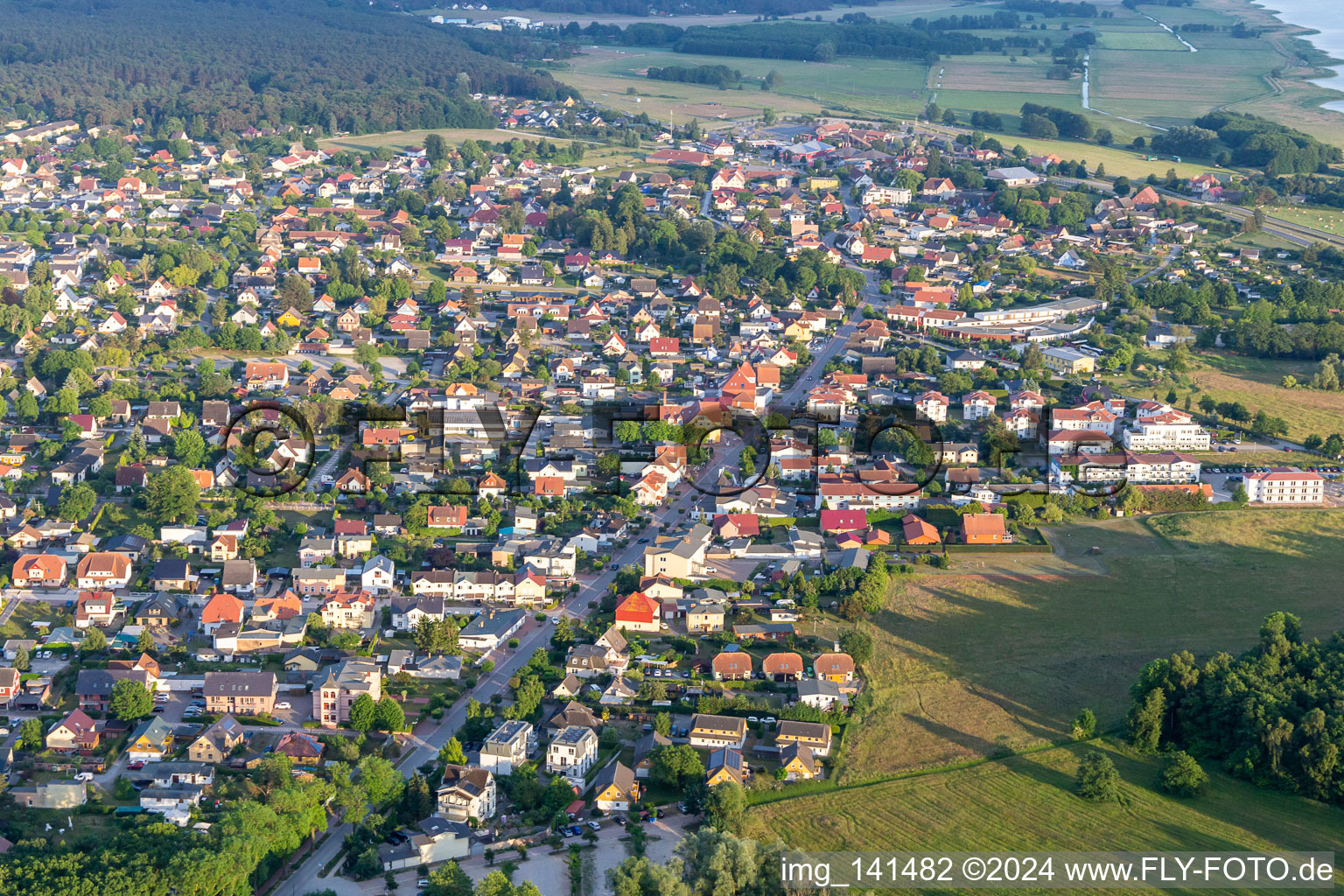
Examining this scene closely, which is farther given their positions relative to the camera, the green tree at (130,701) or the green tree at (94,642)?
the green tree at (94,642)

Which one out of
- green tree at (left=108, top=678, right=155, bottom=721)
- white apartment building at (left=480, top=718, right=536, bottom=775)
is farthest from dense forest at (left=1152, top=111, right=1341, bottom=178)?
green tree at (left=108, top=678, right=155, bottom=721)

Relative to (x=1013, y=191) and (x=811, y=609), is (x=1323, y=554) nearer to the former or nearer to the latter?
(x=811, y=609)

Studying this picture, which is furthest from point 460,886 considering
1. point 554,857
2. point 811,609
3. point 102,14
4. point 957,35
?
point 102,14

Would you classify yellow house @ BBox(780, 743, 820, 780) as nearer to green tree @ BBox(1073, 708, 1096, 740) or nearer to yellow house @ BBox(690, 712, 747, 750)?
yellow house @ BBox(690, 712, 747, 750)

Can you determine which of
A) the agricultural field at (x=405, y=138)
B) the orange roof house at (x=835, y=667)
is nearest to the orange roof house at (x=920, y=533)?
the orange roof house at (x=835, y=667)

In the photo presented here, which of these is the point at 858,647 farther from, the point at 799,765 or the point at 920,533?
the point at 920,533

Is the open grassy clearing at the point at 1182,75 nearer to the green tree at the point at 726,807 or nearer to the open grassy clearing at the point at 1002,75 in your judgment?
the open grassy clearing at the point at 1002,75

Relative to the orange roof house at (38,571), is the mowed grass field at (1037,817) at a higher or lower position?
lower
